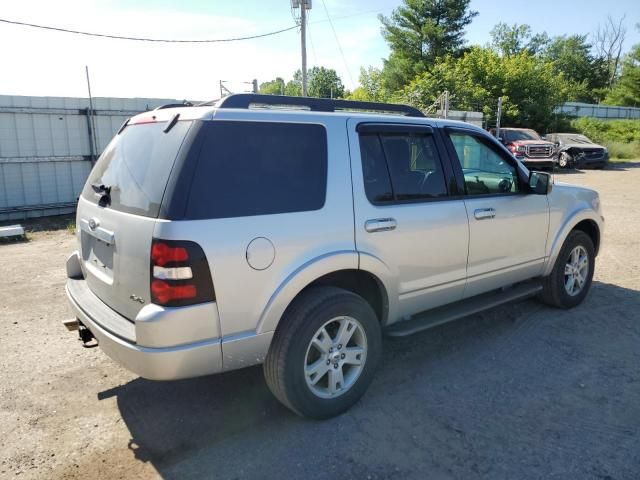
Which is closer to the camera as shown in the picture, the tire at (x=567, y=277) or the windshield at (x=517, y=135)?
the tire at (x=567, y=277)

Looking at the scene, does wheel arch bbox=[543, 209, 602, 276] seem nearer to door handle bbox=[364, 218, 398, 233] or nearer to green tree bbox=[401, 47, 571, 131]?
door handle bbox=[364, 218, 398, 233]

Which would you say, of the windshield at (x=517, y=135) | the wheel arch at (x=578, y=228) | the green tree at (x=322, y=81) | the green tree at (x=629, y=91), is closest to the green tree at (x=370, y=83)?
the windshield at (x=517, y=135)

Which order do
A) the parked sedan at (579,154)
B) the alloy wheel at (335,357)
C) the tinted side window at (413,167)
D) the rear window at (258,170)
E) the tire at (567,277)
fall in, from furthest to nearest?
the parked sedan at (579,154) → the tire at (567,277) → the tinted side window at (413,167) → the alloy wheel at (335,357) → the rear window at (258,170)

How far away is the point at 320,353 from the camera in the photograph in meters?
3.13

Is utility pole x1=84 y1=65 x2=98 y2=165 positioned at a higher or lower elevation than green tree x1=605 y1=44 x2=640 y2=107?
lower

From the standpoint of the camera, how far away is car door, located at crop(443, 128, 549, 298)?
13.0ft

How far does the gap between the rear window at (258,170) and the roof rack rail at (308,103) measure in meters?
0.25

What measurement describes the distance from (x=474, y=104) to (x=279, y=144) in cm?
2590

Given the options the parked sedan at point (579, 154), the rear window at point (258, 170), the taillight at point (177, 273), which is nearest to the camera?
the taillight at point (177, 273)

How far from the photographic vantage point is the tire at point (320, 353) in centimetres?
292

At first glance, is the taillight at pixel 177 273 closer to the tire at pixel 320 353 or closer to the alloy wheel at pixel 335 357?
the tire at pixel 320 353

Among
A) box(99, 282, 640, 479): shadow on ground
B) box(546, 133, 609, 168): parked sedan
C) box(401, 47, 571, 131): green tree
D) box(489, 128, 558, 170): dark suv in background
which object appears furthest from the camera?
box(401, 47, 571, 131): green tree

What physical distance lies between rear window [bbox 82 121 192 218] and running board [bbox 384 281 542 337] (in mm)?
1890

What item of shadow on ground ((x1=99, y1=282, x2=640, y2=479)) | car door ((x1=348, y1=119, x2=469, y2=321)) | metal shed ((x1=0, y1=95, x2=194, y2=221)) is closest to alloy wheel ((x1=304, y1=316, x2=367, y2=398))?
shadow on ground ((x1=99, y1=282, x2=640, y2=479))
